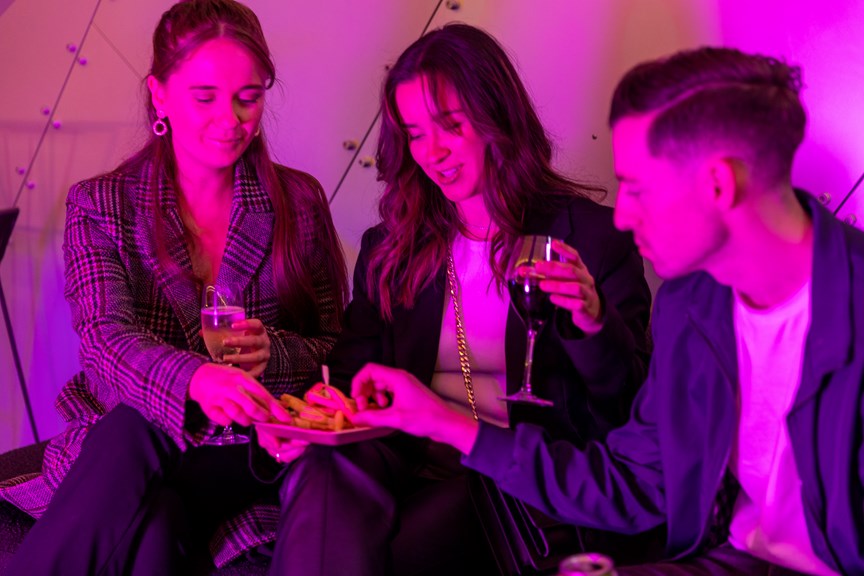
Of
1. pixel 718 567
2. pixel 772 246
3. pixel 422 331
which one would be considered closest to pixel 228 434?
pixel 422 331

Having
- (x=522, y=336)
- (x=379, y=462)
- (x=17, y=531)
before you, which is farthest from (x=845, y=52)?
(x=17, y=531)

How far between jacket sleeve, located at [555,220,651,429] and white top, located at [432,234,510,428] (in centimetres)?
25

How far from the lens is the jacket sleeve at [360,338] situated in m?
2.66

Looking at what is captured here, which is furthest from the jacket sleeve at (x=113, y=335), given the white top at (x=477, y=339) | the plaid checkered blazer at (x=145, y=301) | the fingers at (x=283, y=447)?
the white top at (x=477, y=339)

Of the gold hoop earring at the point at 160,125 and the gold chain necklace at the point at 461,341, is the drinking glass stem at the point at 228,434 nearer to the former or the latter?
the gold chain necklace at the point at 461,341

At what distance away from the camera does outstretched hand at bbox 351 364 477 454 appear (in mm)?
1952

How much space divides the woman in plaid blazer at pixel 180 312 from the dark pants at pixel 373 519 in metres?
0.29

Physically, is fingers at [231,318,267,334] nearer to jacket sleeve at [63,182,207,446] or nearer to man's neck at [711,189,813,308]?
jacket sleeve at [63,182,207,446]

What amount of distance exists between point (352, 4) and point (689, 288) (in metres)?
2.07

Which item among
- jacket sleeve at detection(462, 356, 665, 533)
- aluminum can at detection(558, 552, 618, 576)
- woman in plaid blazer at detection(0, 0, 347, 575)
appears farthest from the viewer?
woman in plaid blazer at detection(0, 0, 347, 575)

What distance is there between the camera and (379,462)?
233cm

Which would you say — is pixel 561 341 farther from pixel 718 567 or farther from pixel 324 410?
pixel 718 567

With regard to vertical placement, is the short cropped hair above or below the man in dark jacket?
above

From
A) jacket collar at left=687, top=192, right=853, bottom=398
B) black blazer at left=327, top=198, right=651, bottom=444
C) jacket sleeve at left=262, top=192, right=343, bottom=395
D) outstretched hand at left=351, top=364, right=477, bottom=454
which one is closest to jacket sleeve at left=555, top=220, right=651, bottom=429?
black blazer at left=327, top=198, right=651, bottom=444
